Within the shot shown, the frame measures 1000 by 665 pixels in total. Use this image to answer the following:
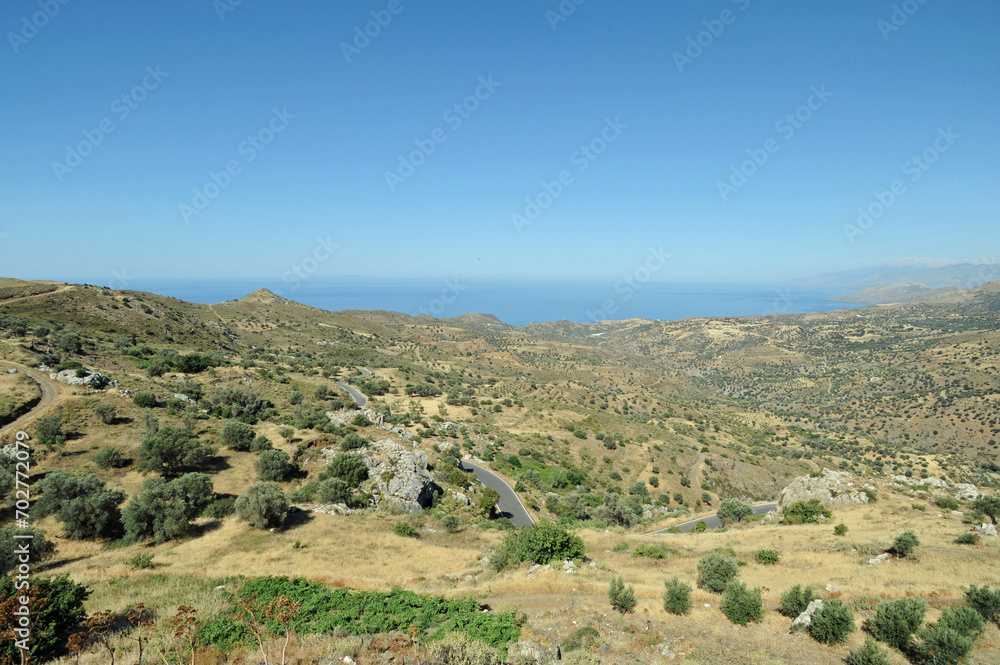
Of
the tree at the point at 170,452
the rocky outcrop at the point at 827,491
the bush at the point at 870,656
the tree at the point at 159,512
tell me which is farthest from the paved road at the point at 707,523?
the tree at the point at 170,452

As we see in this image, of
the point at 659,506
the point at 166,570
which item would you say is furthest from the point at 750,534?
the point at 166,570

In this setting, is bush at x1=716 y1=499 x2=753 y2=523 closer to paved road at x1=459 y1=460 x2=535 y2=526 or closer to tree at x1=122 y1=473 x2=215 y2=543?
paved road at x1=459 y1=460 x2=535 y2=526

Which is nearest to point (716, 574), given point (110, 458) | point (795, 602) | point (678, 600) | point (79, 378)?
point (795, 602)

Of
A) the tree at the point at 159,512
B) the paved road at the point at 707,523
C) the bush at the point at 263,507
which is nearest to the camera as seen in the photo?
the tree at the point at 159,512

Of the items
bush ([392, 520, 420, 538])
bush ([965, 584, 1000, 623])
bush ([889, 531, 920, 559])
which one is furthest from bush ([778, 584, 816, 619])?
bush ([392, 520, 420, 538])

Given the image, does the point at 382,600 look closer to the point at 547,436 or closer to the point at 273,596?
the point at 273,596

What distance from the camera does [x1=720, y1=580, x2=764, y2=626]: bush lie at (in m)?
11.4

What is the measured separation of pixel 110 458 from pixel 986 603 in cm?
3538

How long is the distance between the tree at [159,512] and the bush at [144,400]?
12.4 meters

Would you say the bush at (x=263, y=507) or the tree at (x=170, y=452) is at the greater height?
the tree at (x=170, y=452)

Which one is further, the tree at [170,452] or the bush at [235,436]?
the bush at [235,436]

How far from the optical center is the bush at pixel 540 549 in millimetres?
17047

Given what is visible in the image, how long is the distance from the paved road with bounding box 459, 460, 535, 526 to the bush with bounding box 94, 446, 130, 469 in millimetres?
22872

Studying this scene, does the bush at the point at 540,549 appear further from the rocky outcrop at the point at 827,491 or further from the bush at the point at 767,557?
the rocky outcrop at the point at 827,491
